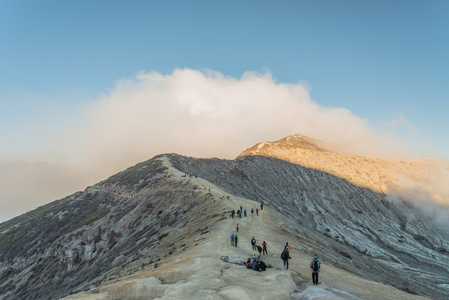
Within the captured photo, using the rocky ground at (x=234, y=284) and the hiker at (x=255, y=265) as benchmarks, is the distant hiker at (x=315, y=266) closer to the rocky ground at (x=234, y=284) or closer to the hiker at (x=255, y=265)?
the rocky ground at (x=234, y=284)

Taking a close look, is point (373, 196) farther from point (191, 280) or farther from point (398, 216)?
point (191, 280)

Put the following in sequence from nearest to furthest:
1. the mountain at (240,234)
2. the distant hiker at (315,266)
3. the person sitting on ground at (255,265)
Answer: the distant hiker at (315,266) < the mountain at (240,234) < the person sitting on ground at (255,265)

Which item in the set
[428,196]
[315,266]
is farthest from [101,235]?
[428,196]

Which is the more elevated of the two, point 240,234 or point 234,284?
point 240,234

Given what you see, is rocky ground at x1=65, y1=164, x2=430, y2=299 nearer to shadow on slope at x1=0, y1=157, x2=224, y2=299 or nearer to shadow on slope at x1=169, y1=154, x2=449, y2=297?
shadow on slope at x1=0, y1=157, x2=224, y2=299

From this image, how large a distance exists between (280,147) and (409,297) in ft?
483

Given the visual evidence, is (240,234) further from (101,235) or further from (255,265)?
(101,235)

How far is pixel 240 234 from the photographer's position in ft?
113

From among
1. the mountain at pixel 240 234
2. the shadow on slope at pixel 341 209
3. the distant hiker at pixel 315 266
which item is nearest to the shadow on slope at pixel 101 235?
the mountain at pixel 240 234

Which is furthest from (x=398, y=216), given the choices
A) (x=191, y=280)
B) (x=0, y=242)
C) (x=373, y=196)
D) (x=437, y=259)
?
(x=0, y=242)

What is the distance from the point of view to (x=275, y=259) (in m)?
26.1

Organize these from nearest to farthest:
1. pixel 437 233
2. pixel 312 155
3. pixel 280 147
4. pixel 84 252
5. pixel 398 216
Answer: pixel 84 252 < pixel 437 233 < pixel 398 216 < pixel 312 155 < pixel 280 147

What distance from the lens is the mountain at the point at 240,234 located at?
69.3 ft

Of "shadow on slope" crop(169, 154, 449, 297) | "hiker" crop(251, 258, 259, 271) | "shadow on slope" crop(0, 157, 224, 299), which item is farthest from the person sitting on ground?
"shadow on slope" crop(169, 154, 449, 297)
